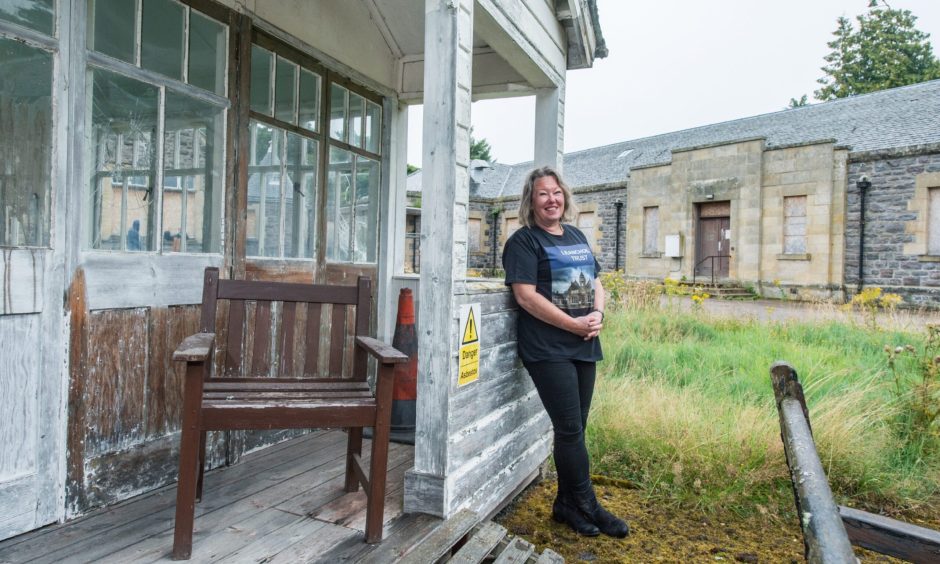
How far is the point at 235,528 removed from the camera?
2.44m

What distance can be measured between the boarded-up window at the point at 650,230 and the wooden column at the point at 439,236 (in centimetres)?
1924

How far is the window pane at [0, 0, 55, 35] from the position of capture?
2.21 m

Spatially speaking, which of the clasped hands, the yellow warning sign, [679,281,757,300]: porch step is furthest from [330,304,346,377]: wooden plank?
[679,281,757,300]: porch step

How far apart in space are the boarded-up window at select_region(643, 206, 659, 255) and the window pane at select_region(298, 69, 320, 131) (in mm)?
18315

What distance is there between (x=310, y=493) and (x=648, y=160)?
21997mm

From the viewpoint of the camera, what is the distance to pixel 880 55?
31.0m

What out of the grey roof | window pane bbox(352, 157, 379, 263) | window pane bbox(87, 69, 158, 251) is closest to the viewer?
window pane bbox(87, 69, 158, 251)

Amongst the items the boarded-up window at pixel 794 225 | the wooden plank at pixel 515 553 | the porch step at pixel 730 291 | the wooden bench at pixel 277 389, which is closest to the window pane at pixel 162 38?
the wooden bench at pixel 277 389

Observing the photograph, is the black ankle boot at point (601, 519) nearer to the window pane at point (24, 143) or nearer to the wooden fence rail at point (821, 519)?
the wooden fence rail at point (821, 519)

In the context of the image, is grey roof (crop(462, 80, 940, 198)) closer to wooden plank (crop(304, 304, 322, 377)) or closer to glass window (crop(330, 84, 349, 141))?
glass window (crop(330, 84, 349, 141))

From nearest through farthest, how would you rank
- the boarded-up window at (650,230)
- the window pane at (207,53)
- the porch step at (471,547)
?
the porch step at (471,547), the window pane at (207,53), the boarded-up window at (650,230)

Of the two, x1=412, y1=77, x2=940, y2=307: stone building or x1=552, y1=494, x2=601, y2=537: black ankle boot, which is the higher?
x1=412, y1=77, x2=940, y2=307: stone building

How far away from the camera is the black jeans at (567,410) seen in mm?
2869

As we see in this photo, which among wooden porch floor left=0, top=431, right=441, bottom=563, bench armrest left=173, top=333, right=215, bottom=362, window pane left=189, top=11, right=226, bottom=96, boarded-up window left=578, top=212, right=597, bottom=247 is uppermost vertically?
boarded-up window left=578, top=212, right=597, bottom=247
